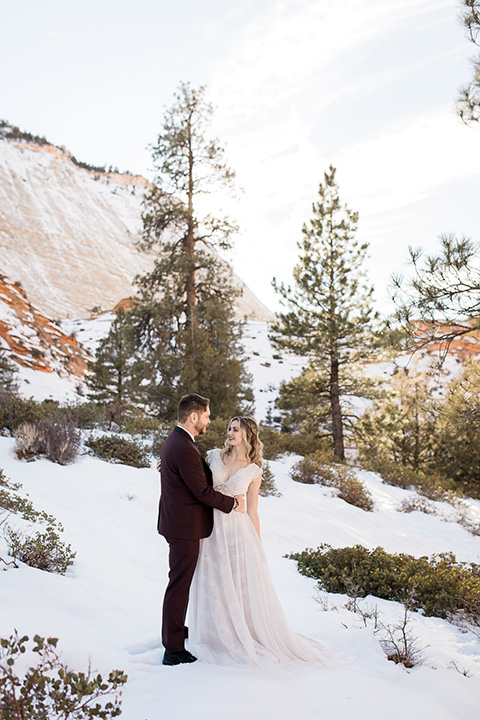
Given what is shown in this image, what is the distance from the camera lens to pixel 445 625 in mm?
4926

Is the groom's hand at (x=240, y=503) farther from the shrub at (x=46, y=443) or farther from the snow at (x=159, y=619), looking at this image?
the shrub at (x=46, y=443)

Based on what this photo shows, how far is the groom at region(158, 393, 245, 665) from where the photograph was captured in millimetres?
3299

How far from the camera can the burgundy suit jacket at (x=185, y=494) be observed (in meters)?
3.32

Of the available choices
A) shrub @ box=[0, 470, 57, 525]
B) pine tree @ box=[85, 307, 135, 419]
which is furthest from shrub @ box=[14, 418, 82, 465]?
pine tree @ box=[85, 307, 135, 419]

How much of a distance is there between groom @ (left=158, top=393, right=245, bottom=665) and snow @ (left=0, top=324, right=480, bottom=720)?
26 cm

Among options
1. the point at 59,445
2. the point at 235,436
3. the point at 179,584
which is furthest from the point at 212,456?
the point at 59,445

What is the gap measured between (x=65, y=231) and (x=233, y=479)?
67300mm

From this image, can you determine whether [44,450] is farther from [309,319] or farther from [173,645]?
[309,319]

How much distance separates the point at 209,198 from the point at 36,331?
1114 cm

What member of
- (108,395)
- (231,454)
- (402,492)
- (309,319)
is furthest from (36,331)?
(231,454)

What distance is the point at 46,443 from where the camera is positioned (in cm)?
834

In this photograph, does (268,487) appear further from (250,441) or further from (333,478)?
(250,441)

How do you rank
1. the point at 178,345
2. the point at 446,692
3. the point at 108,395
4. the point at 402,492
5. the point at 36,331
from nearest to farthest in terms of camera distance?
the point at 446,692 → the point at 402,492 → the point at 178,345 → the point at 108,395 → the point at 36,331

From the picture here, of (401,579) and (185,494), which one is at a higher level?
(185,494)
